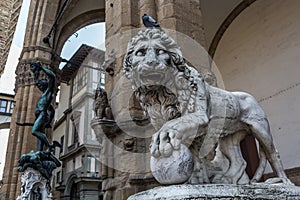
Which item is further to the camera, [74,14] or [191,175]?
[74,14]

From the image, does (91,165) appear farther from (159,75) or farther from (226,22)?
(159,75)

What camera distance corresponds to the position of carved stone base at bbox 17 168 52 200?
4062 mm

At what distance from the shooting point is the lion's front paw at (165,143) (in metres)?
1.29

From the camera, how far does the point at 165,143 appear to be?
1.31 metres

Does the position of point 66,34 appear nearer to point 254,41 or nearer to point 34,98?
point 34,98

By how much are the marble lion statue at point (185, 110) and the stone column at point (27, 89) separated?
6499mm

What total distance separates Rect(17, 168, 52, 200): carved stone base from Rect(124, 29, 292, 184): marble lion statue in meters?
3.17

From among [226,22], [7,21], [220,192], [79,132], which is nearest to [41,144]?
[220,192]

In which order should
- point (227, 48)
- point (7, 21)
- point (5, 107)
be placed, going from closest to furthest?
point (227, 48) → point (7, 21) → point (5, 107)

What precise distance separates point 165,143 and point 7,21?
33.5 feet

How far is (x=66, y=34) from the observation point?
9688mm

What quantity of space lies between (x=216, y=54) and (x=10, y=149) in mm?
5727

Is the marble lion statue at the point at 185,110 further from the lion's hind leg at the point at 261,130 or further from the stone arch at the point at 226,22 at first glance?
the stone arch at the point at 226,22

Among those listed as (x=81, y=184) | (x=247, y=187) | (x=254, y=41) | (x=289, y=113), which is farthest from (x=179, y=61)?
(x=81, y=184)
